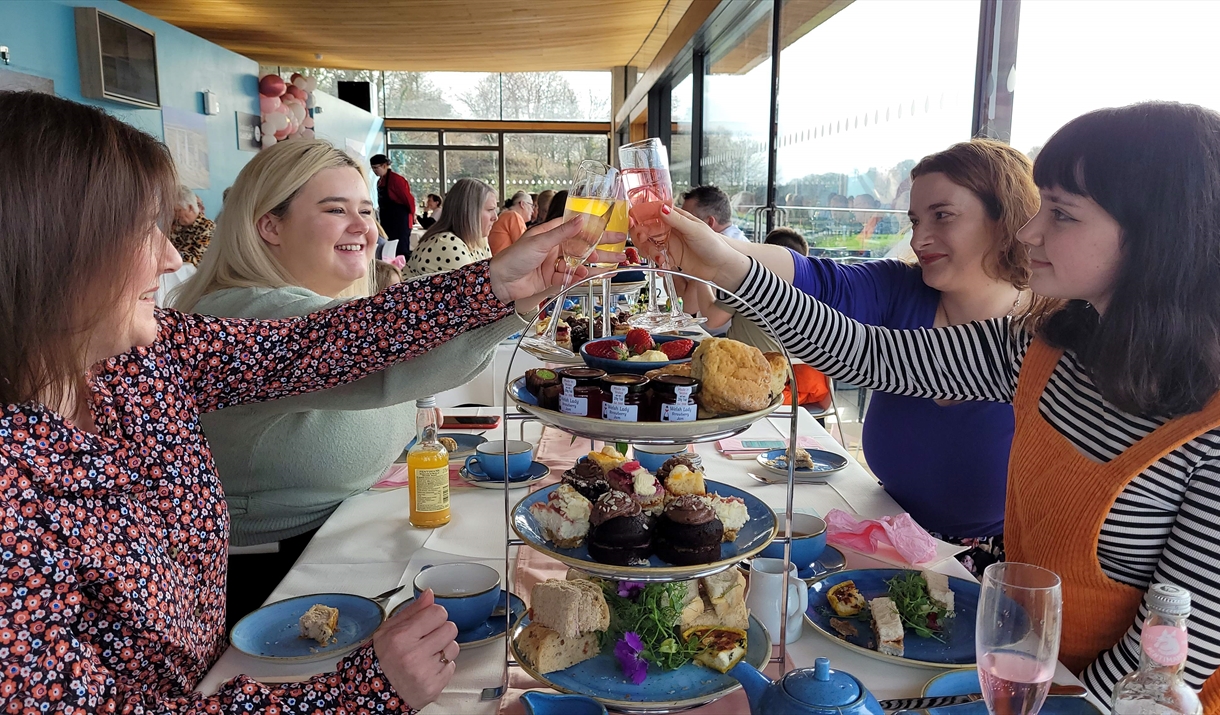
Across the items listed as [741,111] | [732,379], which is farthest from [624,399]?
[741,111]

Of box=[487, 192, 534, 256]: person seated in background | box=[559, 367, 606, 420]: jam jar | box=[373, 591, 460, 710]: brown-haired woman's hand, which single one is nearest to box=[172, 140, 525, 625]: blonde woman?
box=[559, 367, 606, 420]: jam jar

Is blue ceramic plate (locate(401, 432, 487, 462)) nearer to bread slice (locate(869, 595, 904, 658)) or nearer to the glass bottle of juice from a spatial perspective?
the glass bottle of juice

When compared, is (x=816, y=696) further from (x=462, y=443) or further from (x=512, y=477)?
(x=462, y=443)

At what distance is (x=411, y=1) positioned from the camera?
8438mm

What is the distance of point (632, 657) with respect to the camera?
1.08 meters

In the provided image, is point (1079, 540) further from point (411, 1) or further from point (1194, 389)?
point (411, 1)

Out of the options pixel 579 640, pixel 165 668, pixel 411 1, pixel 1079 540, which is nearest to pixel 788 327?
pixel 1079 540

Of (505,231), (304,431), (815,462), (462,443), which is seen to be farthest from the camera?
(505,231)

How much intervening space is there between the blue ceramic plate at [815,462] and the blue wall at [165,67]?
271 centimetres

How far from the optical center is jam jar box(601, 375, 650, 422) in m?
0.99

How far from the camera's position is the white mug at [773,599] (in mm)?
1199

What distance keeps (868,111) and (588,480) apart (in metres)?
3.74

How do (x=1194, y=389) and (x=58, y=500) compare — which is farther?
(x=1194, y=389)

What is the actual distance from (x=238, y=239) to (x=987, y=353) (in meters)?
1.80
